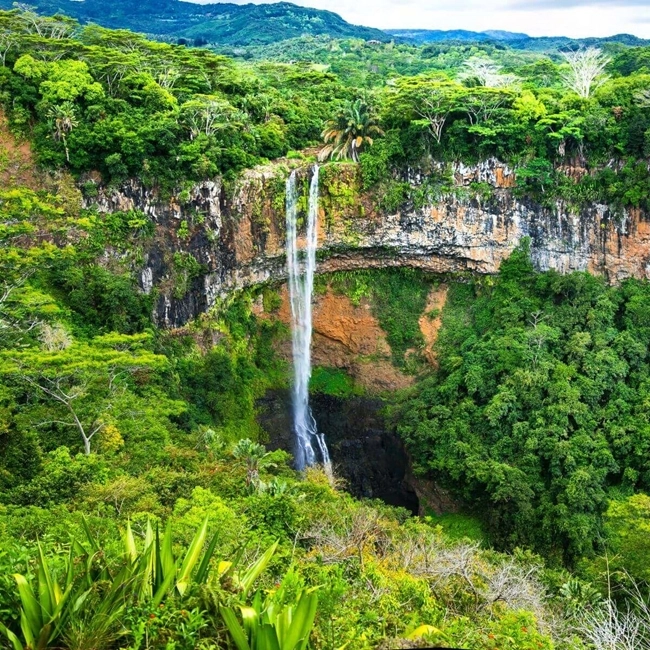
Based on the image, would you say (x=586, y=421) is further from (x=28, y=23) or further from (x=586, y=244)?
(x=28, y=23)

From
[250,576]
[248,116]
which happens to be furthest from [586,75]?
[250,576]

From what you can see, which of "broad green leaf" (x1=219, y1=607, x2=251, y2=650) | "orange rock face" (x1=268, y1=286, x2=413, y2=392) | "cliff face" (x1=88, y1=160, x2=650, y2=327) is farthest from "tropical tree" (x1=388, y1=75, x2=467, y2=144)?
"broad green leaf" (x1=219, y1=607, x2=251, y2=650)

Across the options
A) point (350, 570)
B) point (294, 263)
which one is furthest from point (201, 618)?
point (294, 263)

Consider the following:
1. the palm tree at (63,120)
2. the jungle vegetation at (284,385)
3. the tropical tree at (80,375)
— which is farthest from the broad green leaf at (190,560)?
the palm tree at (63,120)

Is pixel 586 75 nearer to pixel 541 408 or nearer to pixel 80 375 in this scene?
pixel 541 408

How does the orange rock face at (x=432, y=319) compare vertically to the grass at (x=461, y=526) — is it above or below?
above

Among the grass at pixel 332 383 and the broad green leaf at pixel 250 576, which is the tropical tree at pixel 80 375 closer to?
the broad green leaf at pixel 250 576
